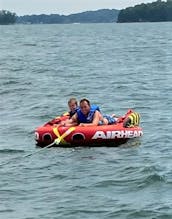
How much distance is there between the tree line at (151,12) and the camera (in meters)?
134

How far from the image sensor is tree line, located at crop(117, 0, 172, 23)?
13350 cm

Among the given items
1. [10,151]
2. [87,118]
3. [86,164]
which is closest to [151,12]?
[87,118]

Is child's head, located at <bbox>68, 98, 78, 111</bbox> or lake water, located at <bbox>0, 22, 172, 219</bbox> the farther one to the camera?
child's head, located at <bbox>68, 98, 78, 111</bbox>

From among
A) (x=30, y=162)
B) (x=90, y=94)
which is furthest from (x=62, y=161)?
(x=90, y=94)

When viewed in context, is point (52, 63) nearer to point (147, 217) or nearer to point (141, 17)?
point (147, 217)

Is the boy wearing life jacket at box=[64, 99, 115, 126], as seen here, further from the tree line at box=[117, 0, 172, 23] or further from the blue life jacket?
the tree line at box=[117, 0, 172, 23]

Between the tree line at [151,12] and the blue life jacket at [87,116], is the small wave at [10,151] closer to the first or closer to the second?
the blue life jacket at [87,116]

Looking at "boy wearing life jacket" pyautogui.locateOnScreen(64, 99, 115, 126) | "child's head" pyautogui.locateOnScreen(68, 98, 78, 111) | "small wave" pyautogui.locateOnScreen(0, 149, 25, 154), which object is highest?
"child's head" pyautogui.locateOnScreen(68, 98, 78, 111)

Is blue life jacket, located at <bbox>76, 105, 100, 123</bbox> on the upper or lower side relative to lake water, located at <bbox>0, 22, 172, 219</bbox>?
upper

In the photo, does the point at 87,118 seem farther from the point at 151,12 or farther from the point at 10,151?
the point at 151,12

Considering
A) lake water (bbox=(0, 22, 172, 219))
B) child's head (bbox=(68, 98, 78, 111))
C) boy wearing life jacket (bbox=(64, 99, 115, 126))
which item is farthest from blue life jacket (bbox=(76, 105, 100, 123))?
lake water (bbox=(0, 22, 172, 219))

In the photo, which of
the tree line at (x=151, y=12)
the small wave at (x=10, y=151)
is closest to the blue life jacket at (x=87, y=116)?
the small wave at (x=10, y=151)

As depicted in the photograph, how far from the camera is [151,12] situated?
Answer: 447ft

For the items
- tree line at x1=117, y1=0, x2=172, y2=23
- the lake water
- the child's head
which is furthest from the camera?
tree line at x1=117, y1=0, x2=172, y2=23
